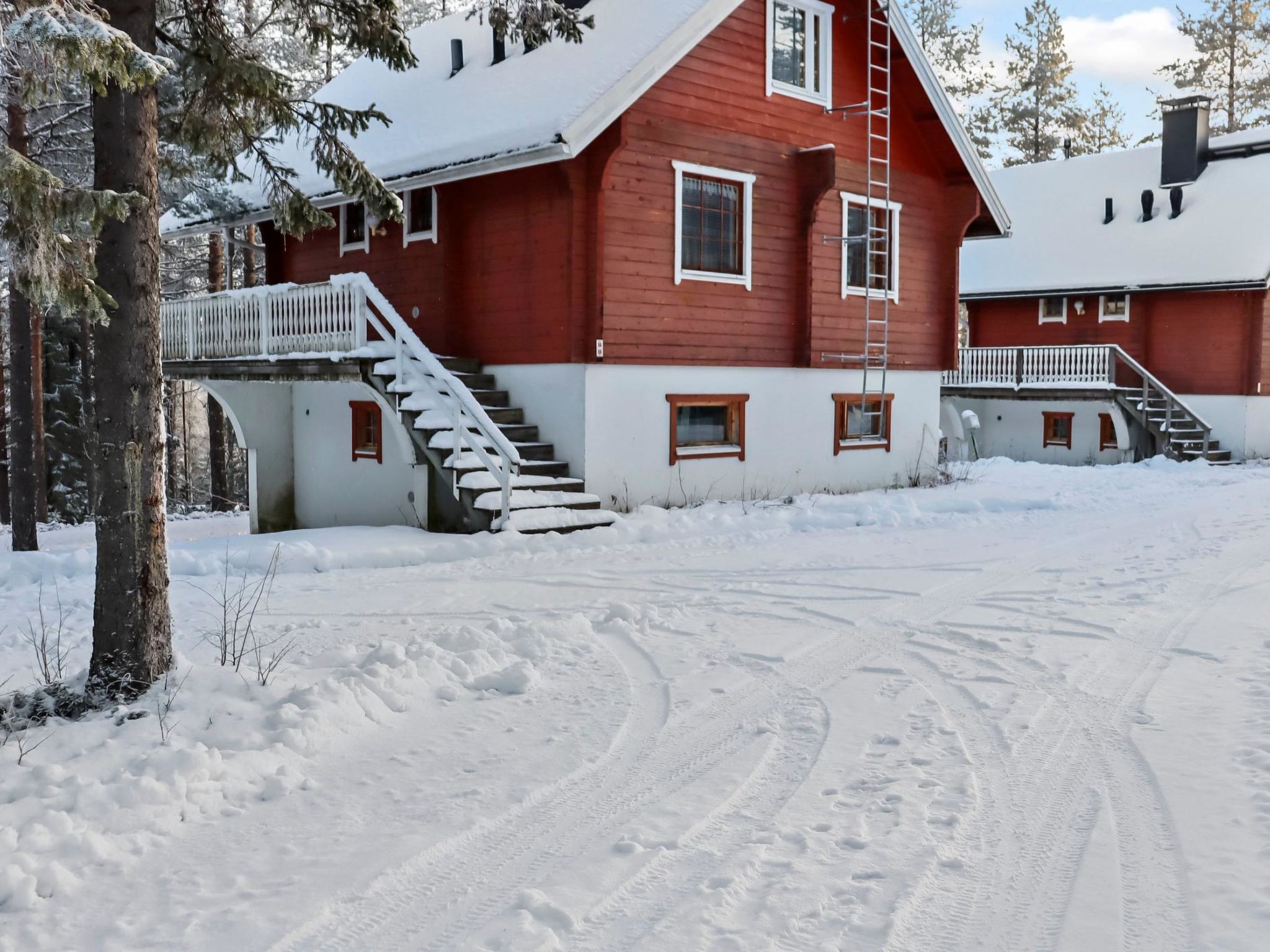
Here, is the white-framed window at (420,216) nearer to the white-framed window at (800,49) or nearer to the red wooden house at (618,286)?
the red wooden house at (618,286)

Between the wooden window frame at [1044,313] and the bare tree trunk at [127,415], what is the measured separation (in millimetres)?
27898

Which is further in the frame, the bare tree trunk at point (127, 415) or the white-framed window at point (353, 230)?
the white-framed window at point (353, 230)

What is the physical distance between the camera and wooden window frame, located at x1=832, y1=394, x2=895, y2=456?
18.5 m

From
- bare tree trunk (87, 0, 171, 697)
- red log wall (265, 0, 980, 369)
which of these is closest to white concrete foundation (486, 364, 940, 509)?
red log wall (265, 0, 980, 369)

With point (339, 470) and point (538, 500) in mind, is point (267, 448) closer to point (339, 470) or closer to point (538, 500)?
point (339, 470)

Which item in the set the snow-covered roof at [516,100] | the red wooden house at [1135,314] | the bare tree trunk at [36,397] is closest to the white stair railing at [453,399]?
the snow-covered roof at [516,100]

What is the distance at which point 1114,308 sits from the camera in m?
29.5

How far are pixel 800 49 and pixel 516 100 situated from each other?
15.9ft

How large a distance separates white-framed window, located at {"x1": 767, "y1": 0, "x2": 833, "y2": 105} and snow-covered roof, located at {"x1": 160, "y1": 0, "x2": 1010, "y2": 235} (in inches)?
46.8

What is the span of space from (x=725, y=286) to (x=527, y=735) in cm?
1181

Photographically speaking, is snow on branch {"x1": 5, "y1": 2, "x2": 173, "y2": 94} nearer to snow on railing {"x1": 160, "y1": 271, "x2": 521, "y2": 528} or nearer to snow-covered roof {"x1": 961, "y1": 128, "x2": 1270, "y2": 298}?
snow on railing {"x1": 160, "y1": 271, "x2": 521, "y2": 528}

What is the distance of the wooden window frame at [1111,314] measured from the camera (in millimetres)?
29188

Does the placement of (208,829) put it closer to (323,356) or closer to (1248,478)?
(323,356)

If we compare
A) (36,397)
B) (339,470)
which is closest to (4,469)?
(36,397)
